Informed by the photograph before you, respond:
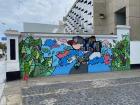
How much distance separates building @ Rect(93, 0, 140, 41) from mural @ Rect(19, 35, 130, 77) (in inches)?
85.5

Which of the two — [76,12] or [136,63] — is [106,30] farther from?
[76,12]

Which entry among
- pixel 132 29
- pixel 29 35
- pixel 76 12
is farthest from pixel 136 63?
pixel 76 12

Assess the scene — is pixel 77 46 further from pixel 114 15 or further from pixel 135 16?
pixel 114 15

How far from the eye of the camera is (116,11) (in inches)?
1041

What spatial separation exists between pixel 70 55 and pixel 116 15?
1028cm

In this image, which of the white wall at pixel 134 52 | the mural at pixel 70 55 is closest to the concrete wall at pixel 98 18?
the white wall at pixel 134 52

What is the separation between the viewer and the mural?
17.5 metres

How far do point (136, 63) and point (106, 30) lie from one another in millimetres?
9223

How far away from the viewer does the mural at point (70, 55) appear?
688 inches

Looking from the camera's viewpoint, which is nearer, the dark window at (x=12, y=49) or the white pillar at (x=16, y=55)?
the white pillar at (x=16, y=55)

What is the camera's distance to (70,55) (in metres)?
18.7

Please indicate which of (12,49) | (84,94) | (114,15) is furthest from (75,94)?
(114,15)

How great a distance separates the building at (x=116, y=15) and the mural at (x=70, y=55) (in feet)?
7.12

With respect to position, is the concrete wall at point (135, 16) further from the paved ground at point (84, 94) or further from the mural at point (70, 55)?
the paved ground at point (84, 94)
